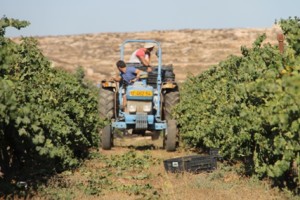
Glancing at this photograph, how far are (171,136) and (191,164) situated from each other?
3554mm

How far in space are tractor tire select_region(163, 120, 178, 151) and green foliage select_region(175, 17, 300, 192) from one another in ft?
1.15

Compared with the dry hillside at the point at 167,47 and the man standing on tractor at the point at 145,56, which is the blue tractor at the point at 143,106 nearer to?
the man standing on tractor at the point at 145,56

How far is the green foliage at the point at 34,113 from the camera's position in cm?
796

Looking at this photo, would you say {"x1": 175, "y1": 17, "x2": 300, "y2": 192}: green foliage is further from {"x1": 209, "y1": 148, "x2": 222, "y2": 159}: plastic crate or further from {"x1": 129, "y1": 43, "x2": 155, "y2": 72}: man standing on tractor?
{"x1": 129, "y1": 43, "x2": 155, "y2": 72}: man standing on tractor

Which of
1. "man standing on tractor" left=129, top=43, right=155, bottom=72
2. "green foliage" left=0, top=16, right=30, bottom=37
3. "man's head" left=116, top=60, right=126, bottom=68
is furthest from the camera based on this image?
"man standing on tractor" left=129, top=43, right=155, bottom=72

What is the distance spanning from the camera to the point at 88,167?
11586mm

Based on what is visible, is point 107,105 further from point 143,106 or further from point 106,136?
point 143,106

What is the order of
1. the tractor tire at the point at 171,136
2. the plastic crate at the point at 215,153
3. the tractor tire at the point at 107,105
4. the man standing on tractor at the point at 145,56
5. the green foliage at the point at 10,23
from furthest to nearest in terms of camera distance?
the man standing on tractor at the point at 145,56
the tractor tire at the point at 107,105
the tractor tire at the point at 171,136
the plastic crate at the point at 215,153
the green foliage at the point at 10,23

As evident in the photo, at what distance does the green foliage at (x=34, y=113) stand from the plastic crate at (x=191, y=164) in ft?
5.55

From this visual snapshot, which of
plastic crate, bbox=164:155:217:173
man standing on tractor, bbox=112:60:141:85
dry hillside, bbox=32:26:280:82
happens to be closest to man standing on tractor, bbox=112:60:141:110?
man standing on tractor, bbox=112:60:141:85

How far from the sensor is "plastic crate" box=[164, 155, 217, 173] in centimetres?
1044

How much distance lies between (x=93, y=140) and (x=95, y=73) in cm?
2598

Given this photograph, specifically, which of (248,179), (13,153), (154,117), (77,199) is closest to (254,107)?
(248,179)

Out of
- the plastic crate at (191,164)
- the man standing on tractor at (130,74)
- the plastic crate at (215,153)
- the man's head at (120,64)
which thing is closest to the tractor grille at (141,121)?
the man standing on tractor at (130,74)
